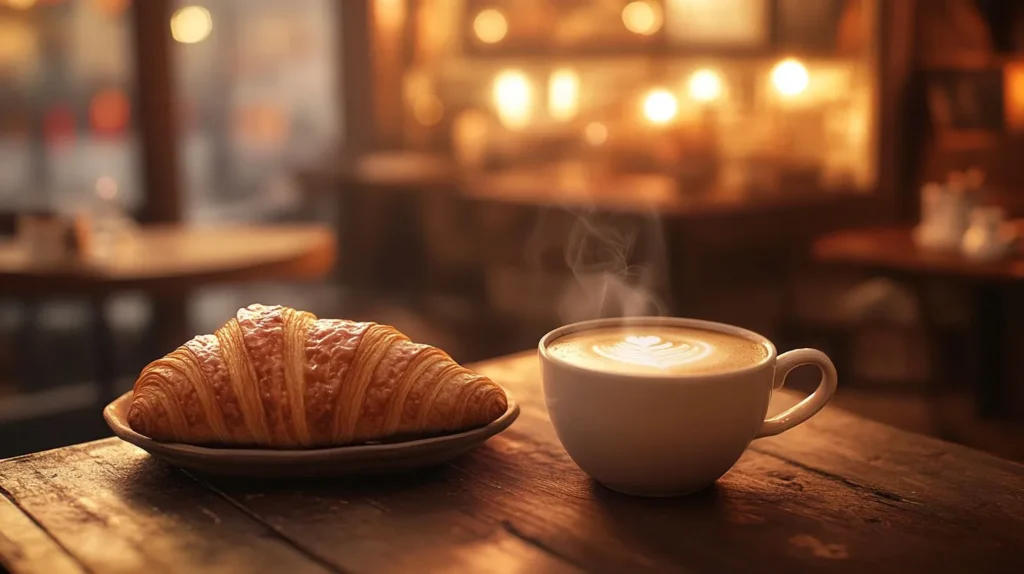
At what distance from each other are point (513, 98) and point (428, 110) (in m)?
0.72

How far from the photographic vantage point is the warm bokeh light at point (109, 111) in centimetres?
426

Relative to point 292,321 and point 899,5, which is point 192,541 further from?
point 899,5

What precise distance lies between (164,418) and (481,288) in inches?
173

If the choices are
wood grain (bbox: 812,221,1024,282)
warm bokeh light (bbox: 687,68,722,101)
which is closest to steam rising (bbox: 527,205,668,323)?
wood grain (bbox: 812,221,1024,282)

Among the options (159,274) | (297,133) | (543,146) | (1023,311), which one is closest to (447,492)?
(159,274)

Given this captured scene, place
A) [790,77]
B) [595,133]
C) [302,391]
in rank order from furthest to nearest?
[595,133] → [790,77] → [302,391]

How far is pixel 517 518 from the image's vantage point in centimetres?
81

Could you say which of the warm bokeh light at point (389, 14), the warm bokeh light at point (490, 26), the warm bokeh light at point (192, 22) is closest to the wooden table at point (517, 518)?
the warm bokeh light at point (192, 22)

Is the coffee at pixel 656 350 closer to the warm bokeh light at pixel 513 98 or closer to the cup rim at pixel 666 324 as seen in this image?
the cup rim at pixel 666 324

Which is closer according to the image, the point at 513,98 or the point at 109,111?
the point at 109,111

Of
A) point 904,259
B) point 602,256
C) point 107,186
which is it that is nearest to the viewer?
point 904,259

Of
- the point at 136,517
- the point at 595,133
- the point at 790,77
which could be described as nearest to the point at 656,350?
the point at 136,517

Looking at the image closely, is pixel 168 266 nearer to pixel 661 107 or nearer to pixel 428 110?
pixel 661 107

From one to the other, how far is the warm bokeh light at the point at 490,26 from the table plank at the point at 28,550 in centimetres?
532
